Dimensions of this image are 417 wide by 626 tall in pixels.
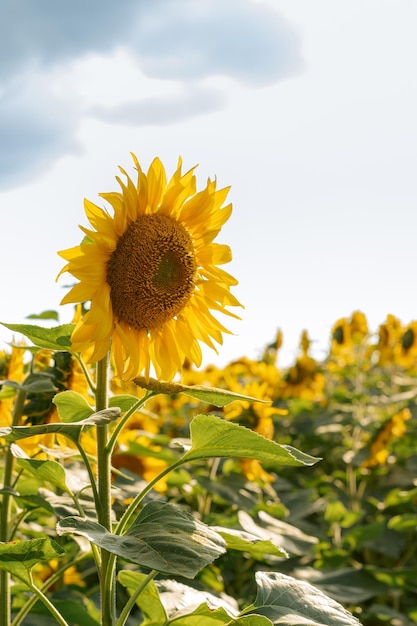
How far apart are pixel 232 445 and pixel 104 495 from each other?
8.4 inches

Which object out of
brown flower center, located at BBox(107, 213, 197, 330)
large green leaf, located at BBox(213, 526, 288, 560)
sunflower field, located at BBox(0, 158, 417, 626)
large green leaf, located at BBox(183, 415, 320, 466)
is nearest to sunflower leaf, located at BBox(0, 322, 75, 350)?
sunflower field, located at BBox(0, 158, 417, 626)

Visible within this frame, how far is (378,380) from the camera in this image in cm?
594

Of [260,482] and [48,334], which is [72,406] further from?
[260,482]

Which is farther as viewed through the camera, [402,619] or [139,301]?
[402,619]

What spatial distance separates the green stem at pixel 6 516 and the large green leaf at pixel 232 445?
1.10 ft

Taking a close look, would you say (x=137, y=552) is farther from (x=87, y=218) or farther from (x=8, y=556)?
(x=87, y=218)

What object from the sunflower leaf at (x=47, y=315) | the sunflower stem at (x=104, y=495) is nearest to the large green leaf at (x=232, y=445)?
the sunflower stem at (x=104, y=495)

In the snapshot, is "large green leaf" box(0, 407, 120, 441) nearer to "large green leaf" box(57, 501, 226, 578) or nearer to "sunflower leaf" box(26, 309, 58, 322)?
"large green leaf" box(57, 501, 226, 578)

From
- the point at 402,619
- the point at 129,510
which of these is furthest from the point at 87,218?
the point at 402,619

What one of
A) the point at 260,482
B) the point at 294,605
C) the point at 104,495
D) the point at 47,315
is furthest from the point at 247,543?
the point at 260,482

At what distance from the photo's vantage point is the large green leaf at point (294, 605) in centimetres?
104

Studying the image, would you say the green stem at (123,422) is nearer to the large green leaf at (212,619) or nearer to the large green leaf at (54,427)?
the large green leaf at (54,427)

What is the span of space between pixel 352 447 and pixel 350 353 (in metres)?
1.69

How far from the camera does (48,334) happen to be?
1.22 meters
